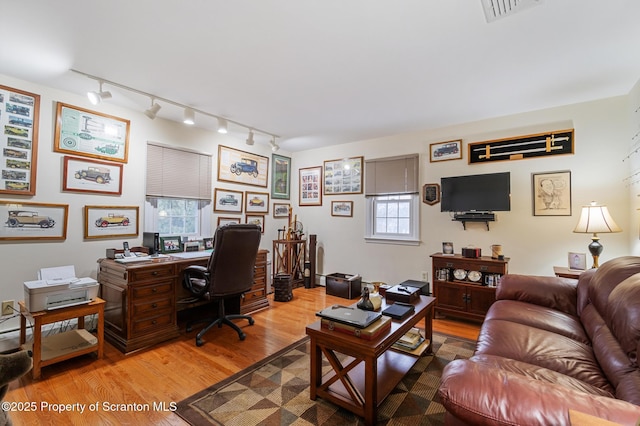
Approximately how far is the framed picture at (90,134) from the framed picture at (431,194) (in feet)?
12.2

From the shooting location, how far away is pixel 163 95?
2898 mm

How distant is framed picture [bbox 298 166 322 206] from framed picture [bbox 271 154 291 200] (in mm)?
223

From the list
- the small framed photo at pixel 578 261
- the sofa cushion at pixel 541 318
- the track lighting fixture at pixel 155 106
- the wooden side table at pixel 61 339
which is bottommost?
the wooden side table at pixel 61 339

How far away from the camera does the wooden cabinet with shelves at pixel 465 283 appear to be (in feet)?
10.1

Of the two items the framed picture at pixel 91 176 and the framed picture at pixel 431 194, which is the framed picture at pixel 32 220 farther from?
the framed picture at pixel 431 194

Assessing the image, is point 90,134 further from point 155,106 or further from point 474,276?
point 474,276

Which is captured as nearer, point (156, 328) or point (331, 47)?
point (331, 47)

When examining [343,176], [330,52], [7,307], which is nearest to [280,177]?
[343,176]

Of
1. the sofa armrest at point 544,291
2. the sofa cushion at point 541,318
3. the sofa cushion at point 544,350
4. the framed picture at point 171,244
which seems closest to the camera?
the sofa cushion at point 544,350

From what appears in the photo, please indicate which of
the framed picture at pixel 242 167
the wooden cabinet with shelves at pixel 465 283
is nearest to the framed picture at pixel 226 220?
the framed picture at pixel 242 167

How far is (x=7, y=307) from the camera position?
248cm

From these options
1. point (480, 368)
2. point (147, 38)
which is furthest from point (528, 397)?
point (147, 38)

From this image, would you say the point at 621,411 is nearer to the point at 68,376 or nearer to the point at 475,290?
the point at 475,290

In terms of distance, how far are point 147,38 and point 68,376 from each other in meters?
2.51
